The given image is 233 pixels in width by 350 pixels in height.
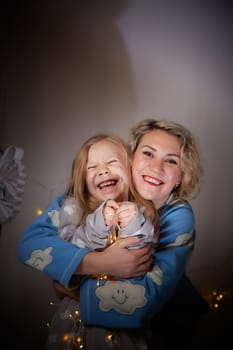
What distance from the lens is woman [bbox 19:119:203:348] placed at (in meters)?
1.29

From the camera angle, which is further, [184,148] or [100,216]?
[184,148]

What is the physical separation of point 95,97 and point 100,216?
0.46m

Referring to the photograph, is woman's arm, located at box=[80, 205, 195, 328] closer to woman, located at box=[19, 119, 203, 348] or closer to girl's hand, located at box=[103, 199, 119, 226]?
woman, located at box=[19, 119, 203, 348]

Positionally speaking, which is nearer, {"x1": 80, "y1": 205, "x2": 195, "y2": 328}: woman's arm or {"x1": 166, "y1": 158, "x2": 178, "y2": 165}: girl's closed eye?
{"x1": 80, "y1": 205, "x2": 195, "y2": 328}: woman's arm

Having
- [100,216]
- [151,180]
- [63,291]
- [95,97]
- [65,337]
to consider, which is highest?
[95,97]

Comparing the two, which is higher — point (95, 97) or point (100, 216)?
point (95, 97)

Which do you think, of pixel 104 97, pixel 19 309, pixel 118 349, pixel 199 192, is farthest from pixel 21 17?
pixel 118 349

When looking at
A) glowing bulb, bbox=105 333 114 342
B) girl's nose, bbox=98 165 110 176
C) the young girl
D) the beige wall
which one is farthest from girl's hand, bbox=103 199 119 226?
glowing bulb, bbox=105 333 114 342

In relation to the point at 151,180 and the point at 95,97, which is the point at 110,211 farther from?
the point at 95,97

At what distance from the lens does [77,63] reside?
→ 1.47m

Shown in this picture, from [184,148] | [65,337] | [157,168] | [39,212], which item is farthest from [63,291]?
[184,148]

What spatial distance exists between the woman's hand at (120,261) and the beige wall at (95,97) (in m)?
0.23

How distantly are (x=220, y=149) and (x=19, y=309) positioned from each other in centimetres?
92

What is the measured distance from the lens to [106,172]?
1.37 meters
